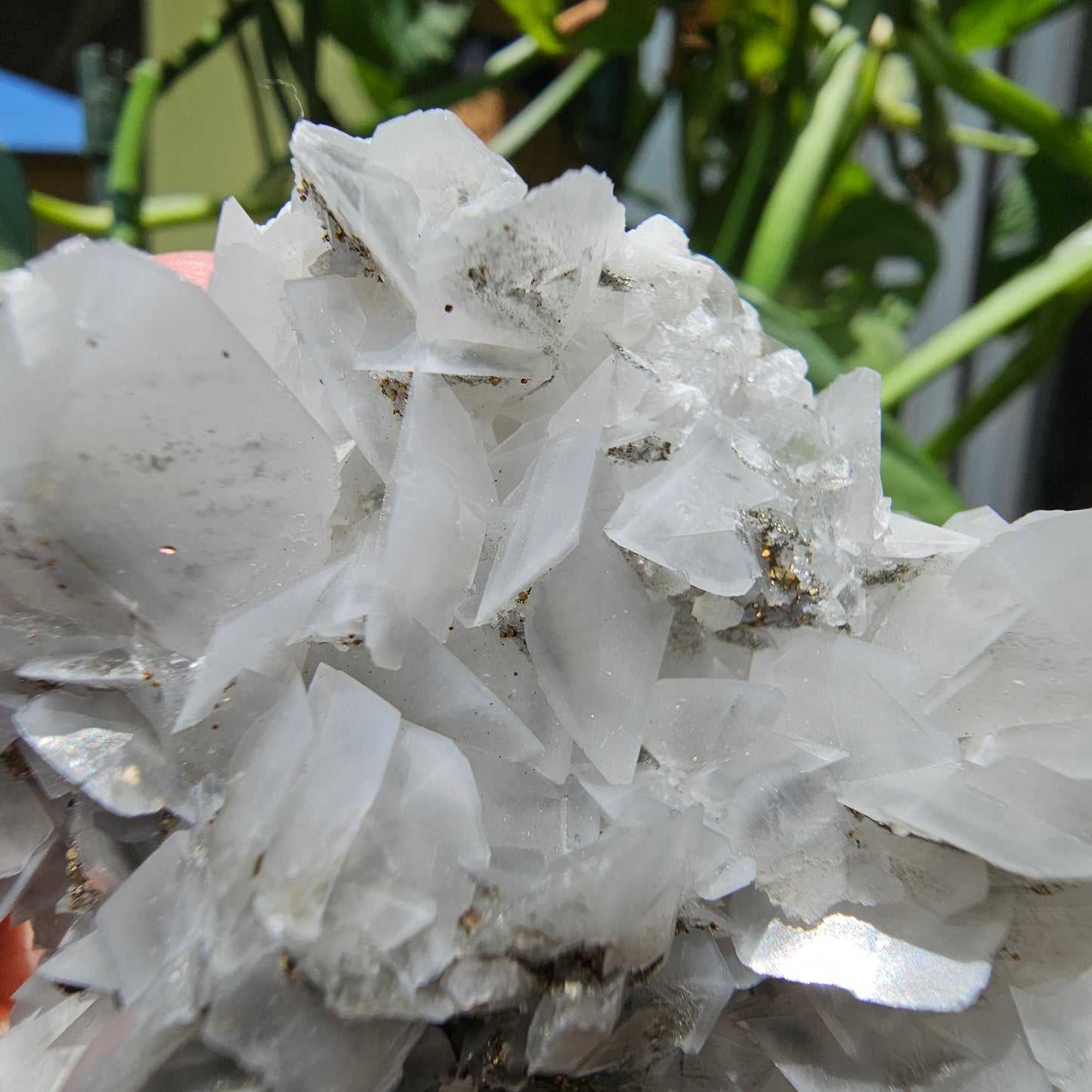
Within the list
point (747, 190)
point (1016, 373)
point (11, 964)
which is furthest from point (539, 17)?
point (11, 964)

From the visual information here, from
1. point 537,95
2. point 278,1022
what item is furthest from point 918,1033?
point 537,95

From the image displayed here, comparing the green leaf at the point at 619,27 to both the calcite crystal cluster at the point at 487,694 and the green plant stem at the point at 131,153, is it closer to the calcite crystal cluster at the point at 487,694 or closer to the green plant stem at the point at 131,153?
the green plant stem at the point at 131,153

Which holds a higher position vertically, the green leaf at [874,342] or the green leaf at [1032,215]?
the green leaf at [1032,215]

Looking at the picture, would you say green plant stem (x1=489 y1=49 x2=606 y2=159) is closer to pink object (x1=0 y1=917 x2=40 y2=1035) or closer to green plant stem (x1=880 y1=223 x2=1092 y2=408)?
green plant stem (x1=880 y1=223 x2=1092 y2=408)

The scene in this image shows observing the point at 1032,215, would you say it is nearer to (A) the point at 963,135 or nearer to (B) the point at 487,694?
(A) the point at 963,135

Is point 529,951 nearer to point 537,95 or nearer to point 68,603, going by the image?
point 68,603

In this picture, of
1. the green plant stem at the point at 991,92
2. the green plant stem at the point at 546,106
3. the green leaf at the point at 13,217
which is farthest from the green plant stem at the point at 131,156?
the green plant stem at the point at 991,92
